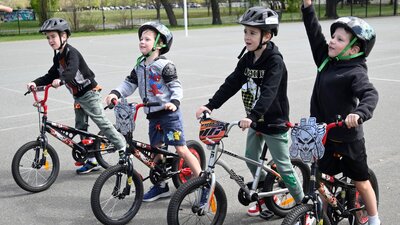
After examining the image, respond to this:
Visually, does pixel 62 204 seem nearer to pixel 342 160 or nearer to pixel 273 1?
pixel 342 160

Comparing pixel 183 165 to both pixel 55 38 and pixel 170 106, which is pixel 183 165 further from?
pixel 55 38

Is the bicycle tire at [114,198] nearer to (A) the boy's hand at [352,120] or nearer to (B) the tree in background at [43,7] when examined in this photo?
(A) the boy's hand at [352,120]

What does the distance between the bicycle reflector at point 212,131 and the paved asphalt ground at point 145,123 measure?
41.6 inches

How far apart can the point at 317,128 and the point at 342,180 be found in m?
0.91

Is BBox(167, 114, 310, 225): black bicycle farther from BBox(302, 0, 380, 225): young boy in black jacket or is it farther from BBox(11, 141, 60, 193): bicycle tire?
BBox(11, 141, 60, 193): bicycle tire

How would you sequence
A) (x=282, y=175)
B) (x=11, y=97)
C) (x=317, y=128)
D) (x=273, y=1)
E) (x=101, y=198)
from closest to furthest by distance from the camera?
1. (x=317, y=128)
2. (x=282, y=175)
3. (x=101, y=198)
4. (x=11, y=97)
5. (x=273, y=1)

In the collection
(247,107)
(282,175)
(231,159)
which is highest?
(247,107)

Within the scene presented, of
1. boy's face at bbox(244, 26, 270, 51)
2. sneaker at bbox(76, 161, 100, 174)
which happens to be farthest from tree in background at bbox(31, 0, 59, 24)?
boy's face at bbox(244, 26, 270, 51)

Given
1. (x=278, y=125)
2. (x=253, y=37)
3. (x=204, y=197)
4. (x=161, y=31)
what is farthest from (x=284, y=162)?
(x=161, y=31)

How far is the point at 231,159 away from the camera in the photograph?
21.0 feet

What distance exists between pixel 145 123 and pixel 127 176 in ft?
12.8

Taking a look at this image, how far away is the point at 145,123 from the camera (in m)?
8.33

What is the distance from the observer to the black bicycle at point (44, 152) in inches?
209

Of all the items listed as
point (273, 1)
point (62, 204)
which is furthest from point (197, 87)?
point (273, 1)
